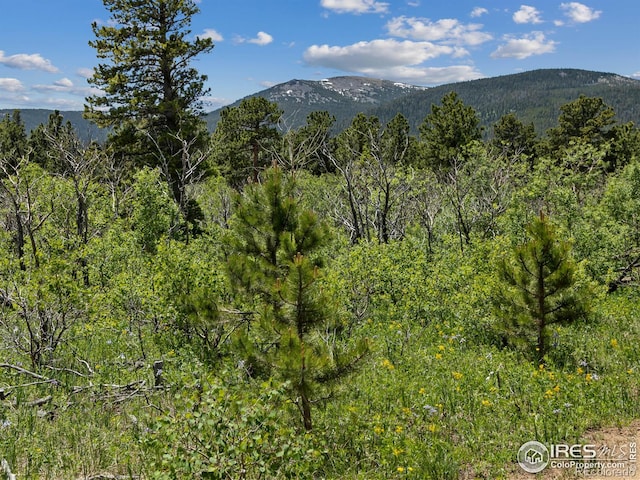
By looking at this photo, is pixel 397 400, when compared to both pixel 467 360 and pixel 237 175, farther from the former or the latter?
pixel 237 175

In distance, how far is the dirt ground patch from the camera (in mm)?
4988

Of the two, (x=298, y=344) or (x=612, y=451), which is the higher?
(x=298, y=344)

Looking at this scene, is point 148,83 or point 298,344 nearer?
point 298,344

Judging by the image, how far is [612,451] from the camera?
5.44 metres

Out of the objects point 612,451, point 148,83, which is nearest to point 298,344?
point 612,451

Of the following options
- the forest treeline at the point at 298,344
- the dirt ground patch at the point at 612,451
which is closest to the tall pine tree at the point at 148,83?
the forest treeline at the point at 298,344

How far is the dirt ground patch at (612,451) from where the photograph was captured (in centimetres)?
499

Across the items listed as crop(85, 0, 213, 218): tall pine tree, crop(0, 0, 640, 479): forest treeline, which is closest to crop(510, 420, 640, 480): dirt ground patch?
crop(0, 0, 640, 479): forest treeline

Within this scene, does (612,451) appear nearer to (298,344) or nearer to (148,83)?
(298,344)

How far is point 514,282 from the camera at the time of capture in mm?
8055

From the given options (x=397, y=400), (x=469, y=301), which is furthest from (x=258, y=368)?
(x=469, y=301)

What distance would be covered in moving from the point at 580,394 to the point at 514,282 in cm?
210

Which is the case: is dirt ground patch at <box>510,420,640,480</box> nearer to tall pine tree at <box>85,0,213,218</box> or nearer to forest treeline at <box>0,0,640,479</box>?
forest treeline at <box>0,0,640,479</box>

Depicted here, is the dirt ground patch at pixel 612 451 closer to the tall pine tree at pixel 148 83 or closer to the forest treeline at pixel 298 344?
the forest treeline at pixel 298 344
